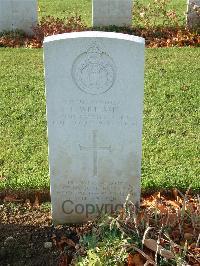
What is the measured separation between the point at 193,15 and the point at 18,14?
3439 millimetres

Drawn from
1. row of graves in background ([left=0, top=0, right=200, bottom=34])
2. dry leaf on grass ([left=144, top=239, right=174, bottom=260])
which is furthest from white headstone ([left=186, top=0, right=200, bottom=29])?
dry leaf on grass ([left=144, top=239, right=174, bottom=260])

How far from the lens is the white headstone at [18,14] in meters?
9.76

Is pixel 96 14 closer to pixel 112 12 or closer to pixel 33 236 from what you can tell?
pixel 112 12

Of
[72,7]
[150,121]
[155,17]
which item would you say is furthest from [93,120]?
[72,7]

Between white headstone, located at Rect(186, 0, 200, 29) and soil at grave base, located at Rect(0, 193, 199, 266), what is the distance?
19.7 ft

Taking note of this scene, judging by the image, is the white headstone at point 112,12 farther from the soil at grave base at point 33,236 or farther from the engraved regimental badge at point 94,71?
the engraved regimental badge at point 94,71

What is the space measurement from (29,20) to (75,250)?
6805 millimetres

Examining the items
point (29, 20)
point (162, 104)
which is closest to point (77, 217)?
point (162, 104)

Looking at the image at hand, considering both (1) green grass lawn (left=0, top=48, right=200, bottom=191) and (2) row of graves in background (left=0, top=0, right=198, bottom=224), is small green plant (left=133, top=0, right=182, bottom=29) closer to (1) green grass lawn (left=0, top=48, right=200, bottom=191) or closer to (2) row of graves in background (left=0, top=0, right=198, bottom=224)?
(1) green grass lawn (left=0, top=48, right=200, bottom=191)

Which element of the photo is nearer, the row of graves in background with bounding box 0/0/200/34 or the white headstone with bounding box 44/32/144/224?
the white headstone with bounding box 44/32/144/224

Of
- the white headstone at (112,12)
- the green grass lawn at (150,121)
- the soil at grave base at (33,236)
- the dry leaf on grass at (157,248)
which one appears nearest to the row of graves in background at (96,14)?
the white headstone at (112,12)

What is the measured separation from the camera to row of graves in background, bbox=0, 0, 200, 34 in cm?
976

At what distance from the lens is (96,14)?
10.0 m

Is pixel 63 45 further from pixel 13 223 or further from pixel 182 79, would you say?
pixel 182 79
